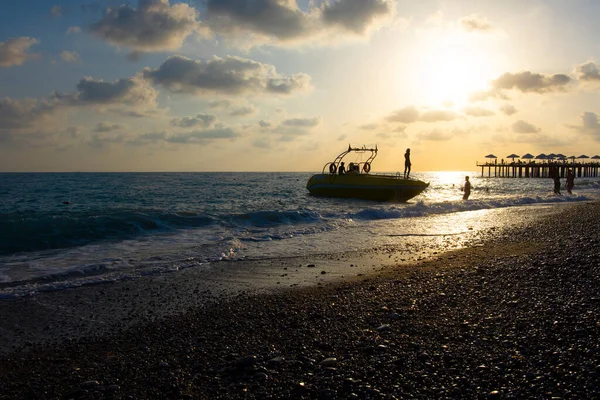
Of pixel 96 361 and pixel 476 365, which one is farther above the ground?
pixel 476 365

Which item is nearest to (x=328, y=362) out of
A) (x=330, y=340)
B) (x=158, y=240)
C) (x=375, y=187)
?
(x=330, y=340)

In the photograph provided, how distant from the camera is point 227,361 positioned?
488 cm

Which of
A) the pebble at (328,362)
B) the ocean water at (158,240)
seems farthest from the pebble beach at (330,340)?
the ocean water at (158,240)

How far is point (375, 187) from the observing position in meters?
31.4

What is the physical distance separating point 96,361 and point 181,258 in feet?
22.4

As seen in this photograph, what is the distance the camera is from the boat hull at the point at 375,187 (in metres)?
31.0

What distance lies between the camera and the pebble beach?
4133mm

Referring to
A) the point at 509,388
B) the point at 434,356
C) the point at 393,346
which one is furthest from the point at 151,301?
the point at 509,388

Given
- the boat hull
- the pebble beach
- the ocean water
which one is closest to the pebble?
the pebble beach

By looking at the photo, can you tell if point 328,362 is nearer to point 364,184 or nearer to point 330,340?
point 330,340

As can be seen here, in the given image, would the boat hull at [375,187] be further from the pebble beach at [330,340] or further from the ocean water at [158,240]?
the pebble beach at [330,340]

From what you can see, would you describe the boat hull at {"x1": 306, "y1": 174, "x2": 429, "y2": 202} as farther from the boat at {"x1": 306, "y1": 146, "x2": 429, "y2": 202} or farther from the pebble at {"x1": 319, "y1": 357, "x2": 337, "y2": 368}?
the pebble at {"x1": 319, "y1": 357, "x2": 337, "y2": 368}

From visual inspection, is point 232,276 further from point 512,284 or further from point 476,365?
point 476,365

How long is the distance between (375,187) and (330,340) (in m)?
26.7
